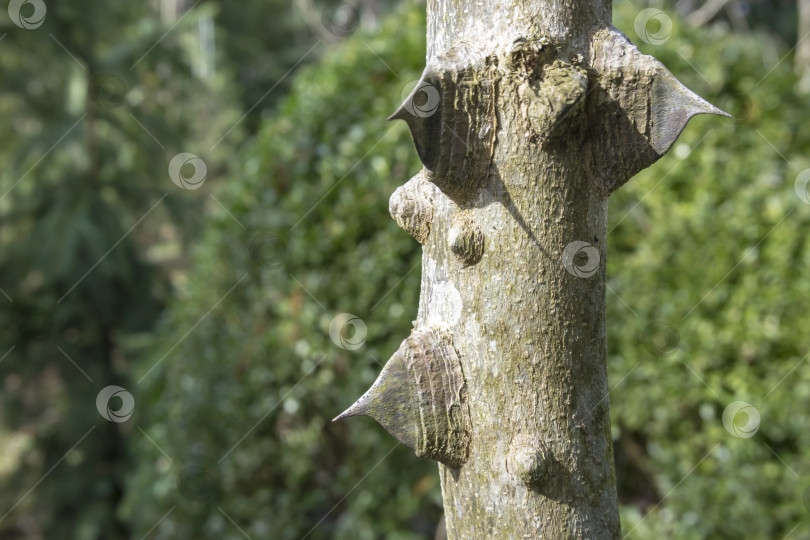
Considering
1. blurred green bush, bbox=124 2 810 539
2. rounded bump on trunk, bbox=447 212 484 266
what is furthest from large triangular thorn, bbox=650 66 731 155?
blurred green bush, bbox=124 2 810 539

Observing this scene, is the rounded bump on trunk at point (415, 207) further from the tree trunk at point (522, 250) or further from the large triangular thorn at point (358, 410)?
the large triangular thorn at point (358, 410)

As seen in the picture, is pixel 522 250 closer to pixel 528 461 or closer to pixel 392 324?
pixel 528 461

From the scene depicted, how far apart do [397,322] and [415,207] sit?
1.82m

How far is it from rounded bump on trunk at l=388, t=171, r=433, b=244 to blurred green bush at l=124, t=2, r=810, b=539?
1.77 meters

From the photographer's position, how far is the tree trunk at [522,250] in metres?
1.02

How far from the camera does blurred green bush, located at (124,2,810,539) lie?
107 inches

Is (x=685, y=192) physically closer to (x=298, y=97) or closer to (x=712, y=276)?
(x=712, y=276)

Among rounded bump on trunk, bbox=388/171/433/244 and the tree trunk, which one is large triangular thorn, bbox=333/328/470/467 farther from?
rounded bump on trunk, bbox=388/171/433/244

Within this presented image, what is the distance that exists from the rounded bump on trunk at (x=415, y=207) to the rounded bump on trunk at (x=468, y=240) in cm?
8

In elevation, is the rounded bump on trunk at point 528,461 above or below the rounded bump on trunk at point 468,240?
below

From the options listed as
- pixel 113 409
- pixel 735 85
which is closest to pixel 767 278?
pixel 735 85

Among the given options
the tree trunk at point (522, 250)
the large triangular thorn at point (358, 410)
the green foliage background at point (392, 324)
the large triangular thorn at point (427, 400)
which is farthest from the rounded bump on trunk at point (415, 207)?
the green foliage background at point (392, 324)

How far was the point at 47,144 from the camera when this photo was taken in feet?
15.0

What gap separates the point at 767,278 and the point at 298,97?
2.27 meters
